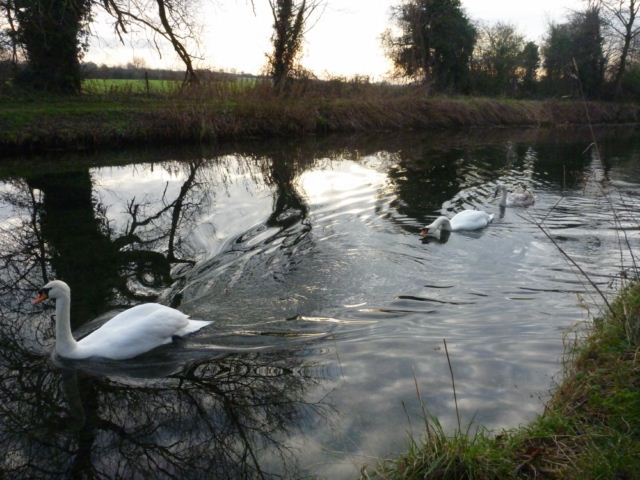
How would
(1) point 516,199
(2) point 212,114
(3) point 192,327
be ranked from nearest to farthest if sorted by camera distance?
(3) point 192,327 < (1) point 516,199 < (2) point 212,114

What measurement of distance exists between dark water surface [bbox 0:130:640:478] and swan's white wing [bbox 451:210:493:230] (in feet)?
0.62

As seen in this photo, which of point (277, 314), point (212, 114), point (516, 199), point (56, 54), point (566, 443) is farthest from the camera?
point (56, 54)

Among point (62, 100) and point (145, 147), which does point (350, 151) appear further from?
point (62, 100)

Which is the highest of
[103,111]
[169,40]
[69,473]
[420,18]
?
[420,18]

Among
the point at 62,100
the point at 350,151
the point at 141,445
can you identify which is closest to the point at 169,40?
the point at 62,100

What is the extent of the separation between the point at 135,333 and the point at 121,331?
0.39 feet

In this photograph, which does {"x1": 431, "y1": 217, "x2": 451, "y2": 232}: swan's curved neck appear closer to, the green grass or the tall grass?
the tall grass

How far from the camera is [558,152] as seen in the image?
65.6 ft

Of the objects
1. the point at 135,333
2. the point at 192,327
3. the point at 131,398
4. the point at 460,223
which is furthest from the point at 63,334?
the point at 460,223

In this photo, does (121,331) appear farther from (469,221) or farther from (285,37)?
(285,37)

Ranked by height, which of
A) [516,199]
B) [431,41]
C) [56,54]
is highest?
[431,41]

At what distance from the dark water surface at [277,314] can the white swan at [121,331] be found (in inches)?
4.7

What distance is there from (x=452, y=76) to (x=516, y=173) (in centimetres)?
2311

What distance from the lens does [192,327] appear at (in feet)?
16.5
